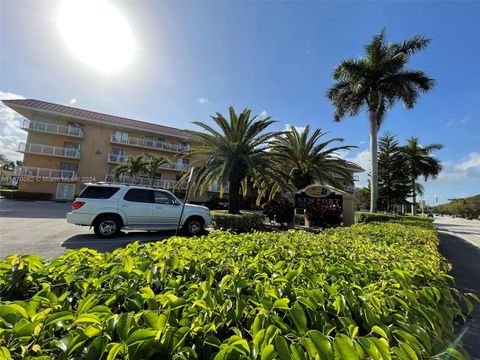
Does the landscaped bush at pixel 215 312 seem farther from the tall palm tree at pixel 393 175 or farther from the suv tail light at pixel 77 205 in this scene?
the tall palm tree at pixel 393 175

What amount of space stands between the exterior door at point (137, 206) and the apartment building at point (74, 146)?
17946 mm

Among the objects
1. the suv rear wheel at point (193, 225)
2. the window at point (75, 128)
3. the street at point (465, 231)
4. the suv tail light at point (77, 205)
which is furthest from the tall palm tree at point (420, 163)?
the window at point (75, 128)

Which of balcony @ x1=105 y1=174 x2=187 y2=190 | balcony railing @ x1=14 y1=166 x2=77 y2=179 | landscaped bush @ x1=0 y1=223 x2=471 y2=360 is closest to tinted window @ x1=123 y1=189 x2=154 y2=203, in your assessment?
landscaped bush @ x1=0 y1=223 x2=471 y2=360

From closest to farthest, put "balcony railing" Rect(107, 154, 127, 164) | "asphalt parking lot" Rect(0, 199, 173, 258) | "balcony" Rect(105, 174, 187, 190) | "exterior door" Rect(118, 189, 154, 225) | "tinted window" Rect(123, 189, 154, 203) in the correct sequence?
"asphalt parking lot" Rect(0, 199, 173, 258)
"exterior door" Rect(118, 189, 154, 225)
"tinted window" Rect(123, 189, 154, 203)
"balcony" Rect(105, 174, 187, 190)
"balcony railing" Rect(107, 154, 127, 164)

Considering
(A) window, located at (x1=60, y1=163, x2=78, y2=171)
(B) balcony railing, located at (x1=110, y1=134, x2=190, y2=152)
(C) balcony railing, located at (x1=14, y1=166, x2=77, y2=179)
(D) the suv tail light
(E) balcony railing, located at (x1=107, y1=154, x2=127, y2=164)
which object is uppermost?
(B) balcony railing, located at (x1=110, y1=134, x2=190, y2=152)

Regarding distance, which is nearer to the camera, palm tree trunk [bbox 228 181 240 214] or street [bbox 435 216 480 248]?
palm tree trunk [bbox 228 181 240 214]

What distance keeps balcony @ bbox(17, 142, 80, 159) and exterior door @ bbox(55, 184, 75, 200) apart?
11.7 feet

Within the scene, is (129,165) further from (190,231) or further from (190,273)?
(190,273)

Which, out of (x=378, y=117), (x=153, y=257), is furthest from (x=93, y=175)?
(x=153, y=257)

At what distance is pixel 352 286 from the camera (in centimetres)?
157

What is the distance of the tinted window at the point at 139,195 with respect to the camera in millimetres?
9626

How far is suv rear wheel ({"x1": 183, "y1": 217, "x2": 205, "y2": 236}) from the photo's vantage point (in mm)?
10672

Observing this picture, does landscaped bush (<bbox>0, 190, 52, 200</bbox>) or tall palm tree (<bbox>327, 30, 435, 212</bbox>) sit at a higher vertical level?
tall palm tree (<bbox>327, 30, 435, 212</bbox>)

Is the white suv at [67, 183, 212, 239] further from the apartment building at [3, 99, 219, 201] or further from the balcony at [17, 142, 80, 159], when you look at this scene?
the balcony at [17, 142, 80, 159]
